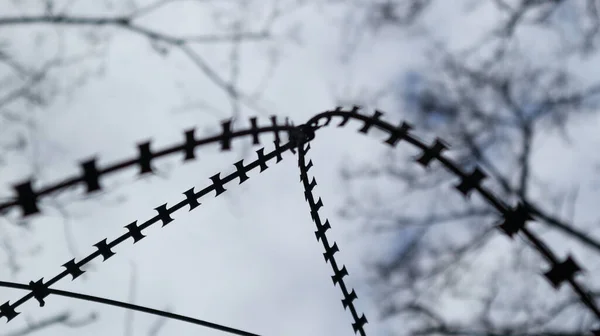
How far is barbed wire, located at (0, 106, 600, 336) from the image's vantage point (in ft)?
6.56

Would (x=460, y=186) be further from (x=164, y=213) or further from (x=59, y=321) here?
(x=59, y=321)

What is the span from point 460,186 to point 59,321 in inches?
237

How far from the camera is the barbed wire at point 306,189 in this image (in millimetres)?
2000

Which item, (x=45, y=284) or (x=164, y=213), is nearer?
(x=164, y=213)

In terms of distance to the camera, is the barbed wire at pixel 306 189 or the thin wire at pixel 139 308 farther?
the thin wire at pixel 139 308

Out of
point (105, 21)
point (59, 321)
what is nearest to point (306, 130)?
point (105, 21)

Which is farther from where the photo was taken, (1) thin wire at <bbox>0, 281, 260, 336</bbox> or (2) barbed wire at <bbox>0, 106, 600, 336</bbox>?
(1) thin wire at <bbox>0, 281, 260, 336</bbox>

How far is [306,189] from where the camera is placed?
350 cm

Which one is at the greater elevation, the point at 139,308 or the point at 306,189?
the point at 306,189

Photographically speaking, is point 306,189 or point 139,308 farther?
point 306,189

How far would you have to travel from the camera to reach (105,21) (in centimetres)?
535

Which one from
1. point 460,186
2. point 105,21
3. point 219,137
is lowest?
point 460,186

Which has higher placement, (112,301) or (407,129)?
(407,129)

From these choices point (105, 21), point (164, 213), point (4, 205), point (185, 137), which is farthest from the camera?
point (105, 21)
